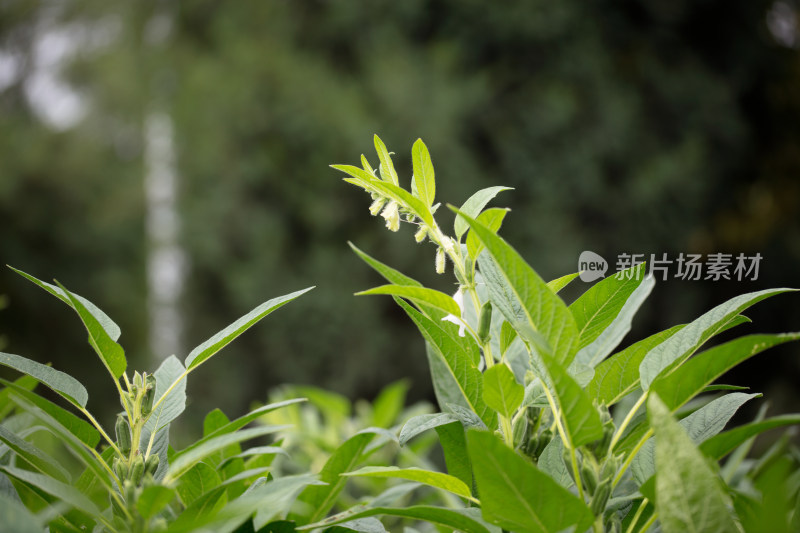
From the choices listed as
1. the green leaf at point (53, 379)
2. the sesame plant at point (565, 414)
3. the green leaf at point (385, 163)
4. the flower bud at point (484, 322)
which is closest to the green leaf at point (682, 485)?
the sesame plant at point (565, 414)

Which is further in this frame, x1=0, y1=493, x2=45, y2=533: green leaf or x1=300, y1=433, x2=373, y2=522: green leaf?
x1=300, y1=433, x2=373, y2=522: green leaf

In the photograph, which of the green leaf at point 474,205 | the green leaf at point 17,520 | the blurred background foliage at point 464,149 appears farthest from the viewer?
the blurred background foliage at point 464,149

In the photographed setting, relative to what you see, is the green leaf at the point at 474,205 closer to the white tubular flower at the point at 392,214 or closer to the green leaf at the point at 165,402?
the white tubular flower at the point at 392,214

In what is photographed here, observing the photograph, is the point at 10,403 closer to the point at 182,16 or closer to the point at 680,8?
the point at 680,8

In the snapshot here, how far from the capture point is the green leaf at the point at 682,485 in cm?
24

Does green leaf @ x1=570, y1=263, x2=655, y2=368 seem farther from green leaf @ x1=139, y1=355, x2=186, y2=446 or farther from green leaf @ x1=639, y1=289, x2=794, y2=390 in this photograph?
green leaf @ x1=139, y1=355, x2=186, y2=446

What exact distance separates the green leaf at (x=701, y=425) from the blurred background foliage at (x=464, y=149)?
90.2 inches

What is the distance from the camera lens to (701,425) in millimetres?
326

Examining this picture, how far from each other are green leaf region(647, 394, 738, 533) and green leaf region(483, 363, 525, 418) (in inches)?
2.7

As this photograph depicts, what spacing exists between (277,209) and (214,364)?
970 mm

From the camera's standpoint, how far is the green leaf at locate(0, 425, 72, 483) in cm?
30

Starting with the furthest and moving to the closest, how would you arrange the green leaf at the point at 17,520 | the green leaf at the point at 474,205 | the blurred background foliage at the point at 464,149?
the blurred background foliage at the point at 464,149
the green leaf at the point at 474,205
the green leaf at the point at 17,520

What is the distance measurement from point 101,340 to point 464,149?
9.12ft

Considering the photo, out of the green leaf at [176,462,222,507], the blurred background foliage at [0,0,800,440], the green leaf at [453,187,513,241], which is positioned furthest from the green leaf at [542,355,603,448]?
the blurred background foliage at [0,0,800,440]
